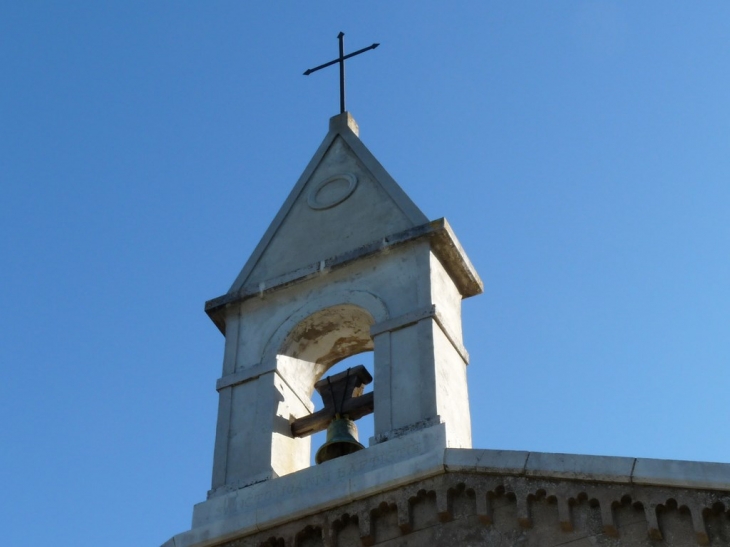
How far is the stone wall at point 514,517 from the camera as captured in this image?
10.0 meters

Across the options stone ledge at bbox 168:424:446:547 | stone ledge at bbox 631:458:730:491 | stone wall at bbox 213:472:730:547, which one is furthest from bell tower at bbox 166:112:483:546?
stone ledge at bbox 631:458:730:491

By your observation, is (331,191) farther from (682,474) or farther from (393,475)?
(682,474)

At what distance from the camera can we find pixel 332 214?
47.2 feet

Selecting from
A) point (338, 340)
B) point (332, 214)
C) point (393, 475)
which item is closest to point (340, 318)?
point (338, 340)

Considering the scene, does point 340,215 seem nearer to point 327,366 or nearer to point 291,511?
point 327,366

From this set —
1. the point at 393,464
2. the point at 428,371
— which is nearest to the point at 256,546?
the point at 393,464

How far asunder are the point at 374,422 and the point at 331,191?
3.41m

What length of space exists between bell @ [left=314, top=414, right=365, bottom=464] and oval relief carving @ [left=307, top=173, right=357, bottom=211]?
109 inches

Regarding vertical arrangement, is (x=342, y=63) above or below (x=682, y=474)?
above

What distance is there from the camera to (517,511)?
34.8 feet

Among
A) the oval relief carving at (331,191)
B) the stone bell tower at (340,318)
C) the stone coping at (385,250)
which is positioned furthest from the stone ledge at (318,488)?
the oval relief carving at (331,191)

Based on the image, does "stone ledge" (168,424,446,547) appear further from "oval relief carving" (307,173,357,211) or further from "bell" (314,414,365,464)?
"oval relief carving" (307,173,357,211)

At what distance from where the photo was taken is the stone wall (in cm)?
1004

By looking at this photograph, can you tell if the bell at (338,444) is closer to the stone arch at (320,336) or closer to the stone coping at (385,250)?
the stone arch at (320,336)
